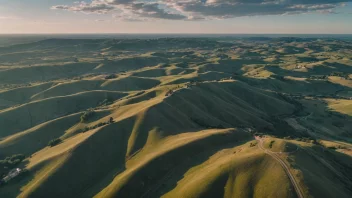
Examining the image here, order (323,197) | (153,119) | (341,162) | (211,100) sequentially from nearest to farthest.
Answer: (323,197) < (341,162) < (153,119) < (211,100)

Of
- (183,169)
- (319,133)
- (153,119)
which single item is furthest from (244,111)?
(183,169)

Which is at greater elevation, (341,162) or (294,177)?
(294,177)

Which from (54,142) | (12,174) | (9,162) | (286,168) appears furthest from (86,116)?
(286,168)

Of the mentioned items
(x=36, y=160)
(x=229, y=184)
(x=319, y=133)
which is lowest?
(x=319, y=133)

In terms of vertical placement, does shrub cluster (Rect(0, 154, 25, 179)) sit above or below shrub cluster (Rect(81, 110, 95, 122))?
below

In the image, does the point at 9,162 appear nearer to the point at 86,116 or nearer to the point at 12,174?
the point at 12,174

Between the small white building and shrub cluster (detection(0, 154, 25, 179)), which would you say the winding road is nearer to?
the small white building

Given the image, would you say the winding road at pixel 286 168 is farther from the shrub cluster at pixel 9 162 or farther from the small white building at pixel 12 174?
the shrub cluster at pixel 9 162

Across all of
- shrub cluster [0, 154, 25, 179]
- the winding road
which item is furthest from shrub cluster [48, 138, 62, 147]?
the winding road

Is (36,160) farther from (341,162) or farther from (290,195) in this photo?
(341,162)

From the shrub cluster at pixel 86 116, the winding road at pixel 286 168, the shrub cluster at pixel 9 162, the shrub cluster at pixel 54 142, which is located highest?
the winding road at pixel 286 168

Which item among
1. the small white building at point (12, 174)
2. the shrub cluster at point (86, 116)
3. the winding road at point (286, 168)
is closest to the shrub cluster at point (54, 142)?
the shrub cluster at point (86, 116)
